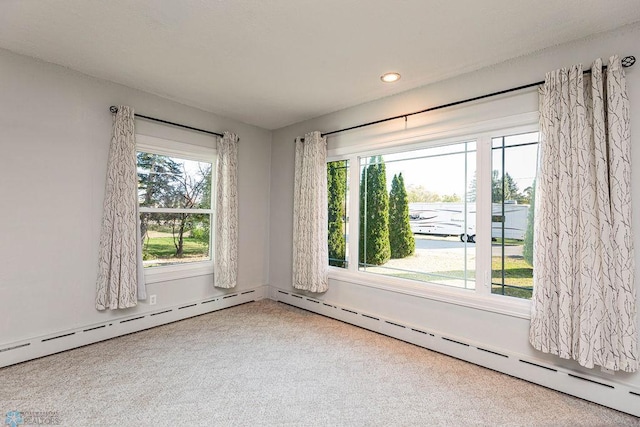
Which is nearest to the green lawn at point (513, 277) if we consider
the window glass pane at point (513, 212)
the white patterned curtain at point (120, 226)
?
the window glass pane at point (513, 212)

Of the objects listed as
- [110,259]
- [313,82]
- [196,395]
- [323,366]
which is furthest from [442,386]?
[110,259]

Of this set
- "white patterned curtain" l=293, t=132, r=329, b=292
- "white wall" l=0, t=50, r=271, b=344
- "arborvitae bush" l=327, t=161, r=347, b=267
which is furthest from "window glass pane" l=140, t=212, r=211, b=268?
"arborvitae bush" l=327, t=161, r=347, b=267

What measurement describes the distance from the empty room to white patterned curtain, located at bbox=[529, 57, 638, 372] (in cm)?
1

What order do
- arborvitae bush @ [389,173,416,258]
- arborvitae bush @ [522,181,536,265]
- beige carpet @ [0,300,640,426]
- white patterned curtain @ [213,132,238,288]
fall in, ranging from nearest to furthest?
beige carpet @ [0,300,640,426] → arborvitae bush @ [522,181,536,265] → arborvitae bush @ [389,173,416,258] → white patterned curtain @ [213,132,238,288]

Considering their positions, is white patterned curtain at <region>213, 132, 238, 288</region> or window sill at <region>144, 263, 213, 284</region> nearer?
window sill at <region>144, 263, 213, 284</region>

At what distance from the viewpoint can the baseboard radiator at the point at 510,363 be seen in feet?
6.60

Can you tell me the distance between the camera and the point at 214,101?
11.6ft

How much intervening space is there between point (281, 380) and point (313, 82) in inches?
104

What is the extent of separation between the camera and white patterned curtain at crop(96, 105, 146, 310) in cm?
292

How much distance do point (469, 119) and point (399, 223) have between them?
1239 mm

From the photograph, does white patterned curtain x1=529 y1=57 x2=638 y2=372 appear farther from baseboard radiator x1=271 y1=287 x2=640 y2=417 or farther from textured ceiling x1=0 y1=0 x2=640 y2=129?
textured ceiling x1=0 y1=0 x2=640 y2=129

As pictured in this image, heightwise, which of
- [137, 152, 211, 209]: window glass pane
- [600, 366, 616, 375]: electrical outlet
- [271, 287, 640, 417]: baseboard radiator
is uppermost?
[137, 152, 211, 209]: window glass pane

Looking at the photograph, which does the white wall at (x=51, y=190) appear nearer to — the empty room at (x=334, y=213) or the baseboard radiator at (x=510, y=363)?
the empty room at (x=334, y=213)

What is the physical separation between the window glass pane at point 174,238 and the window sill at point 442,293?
1.73 metres
